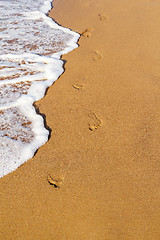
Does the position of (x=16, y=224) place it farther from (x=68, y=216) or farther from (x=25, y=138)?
(x=25, y=138)

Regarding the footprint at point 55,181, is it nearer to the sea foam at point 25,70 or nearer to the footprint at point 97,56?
the sea foam at point 25,70

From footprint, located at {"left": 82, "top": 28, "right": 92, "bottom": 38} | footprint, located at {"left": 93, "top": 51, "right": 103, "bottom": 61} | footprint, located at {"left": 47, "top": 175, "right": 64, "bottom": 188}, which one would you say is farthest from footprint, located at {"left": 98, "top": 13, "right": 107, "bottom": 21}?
footprint, located at {"left": 47, "top": 175, "right": 64, "bottom": 188}

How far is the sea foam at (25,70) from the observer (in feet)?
7.38

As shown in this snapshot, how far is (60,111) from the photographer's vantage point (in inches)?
102

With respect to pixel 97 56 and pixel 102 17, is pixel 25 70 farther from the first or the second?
pixel 102 17

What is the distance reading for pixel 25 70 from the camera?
138 inches

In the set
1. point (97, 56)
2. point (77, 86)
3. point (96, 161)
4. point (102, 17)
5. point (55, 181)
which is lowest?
point (55, 181)

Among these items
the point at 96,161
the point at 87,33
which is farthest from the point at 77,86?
the point at 87,33

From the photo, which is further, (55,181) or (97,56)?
(97,56)

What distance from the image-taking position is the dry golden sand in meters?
1.57

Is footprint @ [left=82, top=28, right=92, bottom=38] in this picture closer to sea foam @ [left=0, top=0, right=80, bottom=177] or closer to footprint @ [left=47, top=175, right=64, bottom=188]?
sea foam @ [left=0, top=0, right=80, bottom=177]

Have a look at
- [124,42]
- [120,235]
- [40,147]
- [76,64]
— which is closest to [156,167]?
[120,235]

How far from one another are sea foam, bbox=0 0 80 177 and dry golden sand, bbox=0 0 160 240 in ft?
0.49

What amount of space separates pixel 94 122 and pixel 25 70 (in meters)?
1.68
